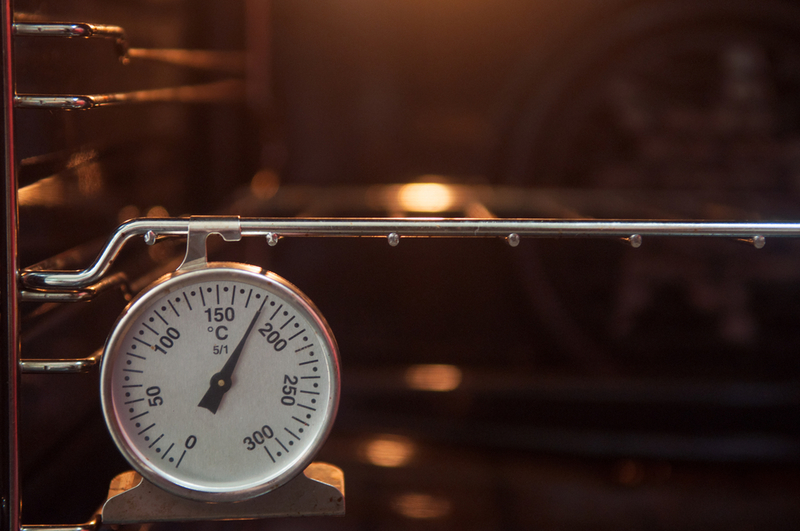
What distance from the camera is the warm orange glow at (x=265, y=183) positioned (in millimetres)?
1422

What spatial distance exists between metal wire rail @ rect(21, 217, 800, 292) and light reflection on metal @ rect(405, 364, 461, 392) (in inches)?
33.0

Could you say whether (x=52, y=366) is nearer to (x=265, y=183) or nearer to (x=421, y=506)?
(x=421, y=506)

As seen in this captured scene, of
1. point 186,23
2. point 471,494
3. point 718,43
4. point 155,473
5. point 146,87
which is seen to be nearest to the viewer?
point 155,473

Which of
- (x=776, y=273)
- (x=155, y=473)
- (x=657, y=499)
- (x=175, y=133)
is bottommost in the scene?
(x=657, y=499)

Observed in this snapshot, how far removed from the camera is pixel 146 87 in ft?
3.13

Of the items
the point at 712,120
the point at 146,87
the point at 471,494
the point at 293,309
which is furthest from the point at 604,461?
the point at 146,87

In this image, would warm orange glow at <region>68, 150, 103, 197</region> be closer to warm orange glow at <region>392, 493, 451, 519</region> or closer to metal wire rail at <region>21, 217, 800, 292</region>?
metal wire rail at <region>21, 217, 800, 292</region>

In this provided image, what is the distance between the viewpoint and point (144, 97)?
77 centimetres

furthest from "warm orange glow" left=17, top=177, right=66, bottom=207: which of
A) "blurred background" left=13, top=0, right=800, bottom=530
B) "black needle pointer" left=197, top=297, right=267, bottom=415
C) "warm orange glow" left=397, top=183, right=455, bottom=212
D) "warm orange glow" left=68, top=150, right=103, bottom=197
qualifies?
"warm orange glow" left=397, top=183, right=455, bottom=212

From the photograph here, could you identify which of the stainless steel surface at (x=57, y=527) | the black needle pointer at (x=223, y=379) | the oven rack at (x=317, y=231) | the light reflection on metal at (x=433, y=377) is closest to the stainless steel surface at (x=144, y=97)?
the oven rack at (x=317, y=231)

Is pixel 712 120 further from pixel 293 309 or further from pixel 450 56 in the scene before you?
pixel 293 309

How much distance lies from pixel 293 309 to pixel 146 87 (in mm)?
574

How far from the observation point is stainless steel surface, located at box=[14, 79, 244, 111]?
0.54m

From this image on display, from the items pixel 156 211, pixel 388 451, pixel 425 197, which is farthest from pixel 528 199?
pixel 156 211
